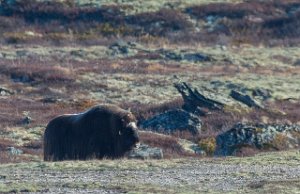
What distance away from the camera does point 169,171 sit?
19.7m

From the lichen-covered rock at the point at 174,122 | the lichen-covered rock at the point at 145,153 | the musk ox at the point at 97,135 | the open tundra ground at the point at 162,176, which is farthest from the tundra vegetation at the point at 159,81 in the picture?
the musk ox at the point at 97,135

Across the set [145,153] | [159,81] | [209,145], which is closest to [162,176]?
[145,153]

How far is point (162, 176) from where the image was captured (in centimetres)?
1894

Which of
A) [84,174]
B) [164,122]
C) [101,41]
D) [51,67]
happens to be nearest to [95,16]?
[101,41]

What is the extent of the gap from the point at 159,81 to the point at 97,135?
24.8m

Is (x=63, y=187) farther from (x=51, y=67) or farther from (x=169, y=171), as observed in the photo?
(x=51, y=67)

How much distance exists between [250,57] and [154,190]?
44342mm

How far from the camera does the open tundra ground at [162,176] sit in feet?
55.7

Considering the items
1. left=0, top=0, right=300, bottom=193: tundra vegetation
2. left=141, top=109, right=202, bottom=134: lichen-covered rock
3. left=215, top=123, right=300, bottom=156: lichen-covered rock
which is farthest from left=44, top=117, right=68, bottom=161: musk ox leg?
left=141, top=109, right=202, bottom=134: lichen-covered rock

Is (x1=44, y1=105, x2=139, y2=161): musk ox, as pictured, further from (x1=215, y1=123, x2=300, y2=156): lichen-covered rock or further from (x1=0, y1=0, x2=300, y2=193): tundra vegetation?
(x1=215, y1=123, x2=300, y2=156): lichen-covered rock

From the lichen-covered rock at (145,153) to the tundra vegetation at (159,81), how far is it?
287 mm

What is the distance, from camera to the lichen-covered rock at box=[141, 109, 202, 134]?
31.4 metres

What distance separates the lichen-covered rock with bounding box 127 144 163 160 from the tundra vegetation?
29 cm

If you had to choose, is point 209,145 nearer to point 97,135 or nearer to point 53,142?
point 97,135
